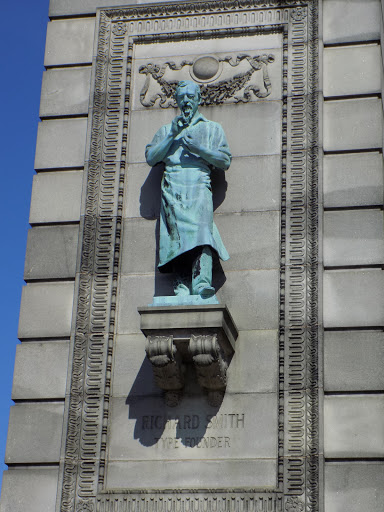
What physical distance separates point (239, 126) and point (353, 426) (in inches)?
202

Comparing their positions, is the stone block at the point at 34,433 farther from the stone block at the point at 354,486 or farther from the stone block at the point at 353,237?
the stone block at the point at 353,237

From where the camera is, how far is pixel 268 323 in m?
17.1

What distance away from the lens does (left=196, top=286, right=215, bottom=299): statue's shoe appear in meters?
16.9

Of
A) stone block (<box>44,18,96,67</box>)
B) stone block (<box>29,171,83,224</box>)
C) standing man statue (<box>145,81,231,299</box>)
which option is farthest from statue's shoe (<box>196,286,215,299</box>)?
stone block (<box>44,18,96,67</box>)

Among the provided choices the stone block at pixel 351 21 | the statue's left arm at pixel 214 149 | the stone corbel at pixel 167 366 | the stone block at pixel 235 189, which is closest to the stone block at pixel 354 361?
the stone corbel at pixel 167 366

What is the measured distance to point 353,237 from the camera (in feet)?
57.2

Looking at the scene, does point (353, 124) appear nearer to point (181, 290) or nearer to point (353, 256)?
point (353, 256)

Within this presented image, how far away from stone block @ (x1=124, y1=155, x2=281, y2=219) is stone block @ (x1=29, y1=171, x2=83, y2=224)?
83 cm

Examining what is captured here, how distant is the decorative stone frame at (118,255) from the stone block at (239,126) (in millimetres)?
167

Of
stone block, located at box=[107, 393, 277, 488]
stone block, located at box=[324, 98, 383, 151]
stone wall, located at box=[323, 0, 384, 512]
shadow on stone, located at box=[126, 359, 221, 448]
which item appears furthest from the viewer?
stone block, located at box=[324, 98, 383, 151]

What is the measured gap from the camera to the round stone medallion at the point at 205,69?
19031 mm

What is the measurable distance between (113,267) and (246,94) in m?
3.50

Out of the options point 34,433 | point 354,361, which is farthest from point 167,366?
point 354,361

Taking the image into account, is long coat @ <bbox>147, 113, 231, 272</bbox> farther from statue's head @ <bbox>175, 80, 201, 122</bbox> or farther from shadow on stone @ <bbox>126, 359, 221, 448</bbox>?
shadow on stone @ <bbox>126, 359, 221, 448</bbox>
